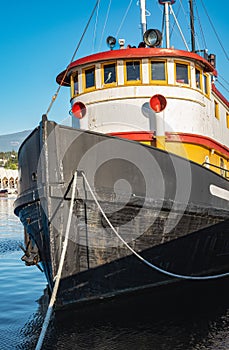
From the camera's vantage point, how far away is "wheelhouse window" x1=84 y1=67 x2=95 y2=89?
9492 mm

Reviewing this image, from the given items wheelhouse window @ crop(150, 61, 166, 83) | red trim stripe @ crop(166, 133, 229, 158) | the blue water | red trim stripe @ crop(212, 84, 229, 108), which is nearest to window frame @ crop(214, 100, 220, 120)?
red trim stripe @ crop(212, 84, 229, 108)

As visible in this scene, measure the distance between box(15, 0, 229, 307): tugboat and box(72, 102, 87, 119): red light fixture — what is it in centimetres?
2

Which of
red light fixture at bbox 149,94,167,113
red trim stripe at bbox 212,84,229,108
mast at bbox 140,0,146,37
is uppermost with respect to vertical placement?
mast at bbox 140,0,146,37

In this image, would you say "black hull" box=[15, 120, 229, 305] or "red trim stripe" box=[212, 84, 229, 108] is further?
"red trim stripe" box=[212, 84, 229, 108]

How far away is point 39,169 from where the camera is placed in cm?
672

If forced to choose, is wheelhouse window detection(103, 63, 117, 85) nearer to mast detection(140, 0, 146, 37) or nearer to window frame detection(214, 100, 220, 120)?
mast detection(140, 0, 146, 37)

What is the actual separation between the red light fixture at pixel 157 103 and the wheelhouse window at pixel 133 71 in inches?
32.1

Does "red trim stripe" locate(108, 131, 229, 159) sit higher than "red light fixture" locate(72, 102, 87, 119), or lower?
lower

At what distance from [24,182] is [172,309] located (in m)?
3.17

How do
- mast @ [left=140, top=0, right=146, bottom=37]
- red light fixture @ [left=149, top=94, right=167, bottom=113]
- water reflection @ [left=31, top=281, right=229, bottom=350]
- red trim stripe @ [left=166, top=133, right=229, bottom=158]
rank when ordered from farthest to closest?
1. mast @ [left=140, top=0, right=146, bottom=37]
2. red trim stripe @ [left=166, top=133, right=229, bottom=158]
3. red light fixture @ [left=149, top=94, right=167, bottom=113]
4. water reflection @ [left=31, top=281, right=229, bottom=350]

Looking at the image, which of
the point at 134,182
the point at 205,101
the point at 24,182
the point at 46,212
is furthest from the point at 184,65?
the point at 46,212

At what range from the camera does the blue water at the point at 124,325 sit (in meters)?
5.79

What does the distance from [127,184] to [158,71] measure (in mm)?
3231

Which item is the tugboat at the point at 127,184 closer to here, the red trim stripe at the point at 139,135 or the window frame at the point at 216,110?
the red trim stripe at the point at 139,135
